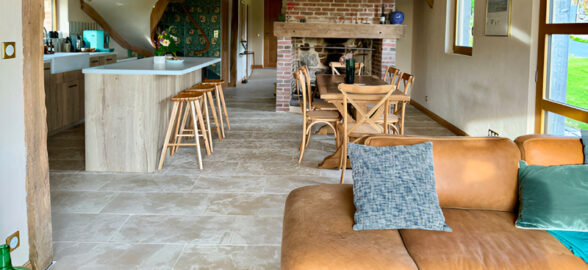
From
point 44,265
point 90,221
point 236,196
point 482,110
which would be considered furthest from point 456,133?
point 44,265

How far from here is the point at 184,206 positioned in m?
4.02

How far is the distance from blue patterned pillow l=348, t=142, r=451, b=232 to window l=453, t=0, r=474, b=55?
16.2 ft

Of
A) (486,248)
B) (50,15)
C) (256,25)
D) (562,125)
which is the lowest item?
(486,248)

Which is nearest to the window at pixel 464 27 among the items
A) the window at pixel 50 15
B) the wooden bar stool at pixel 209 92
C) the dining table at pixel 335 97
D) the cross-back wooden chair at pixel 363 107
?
the dining table at pixel 335 97

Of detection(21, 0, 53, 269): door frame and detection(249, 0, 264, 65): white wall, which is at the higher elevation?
detection(249, 0, 264, 65): white wall

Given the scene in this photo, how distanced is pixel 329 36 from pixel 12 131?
655 centimetres

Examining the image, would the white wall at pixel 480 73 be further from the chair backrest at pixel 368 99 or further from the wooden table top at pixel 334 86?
the chair backrest at pixel 368 99

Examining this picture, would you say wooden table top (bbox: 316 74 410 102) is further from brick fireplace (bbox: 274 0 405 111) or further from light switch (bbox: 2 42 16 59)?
light switch (bbox: 2 42 16 59)

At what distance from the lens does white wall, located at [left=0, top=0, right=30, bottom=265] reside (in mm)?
2440

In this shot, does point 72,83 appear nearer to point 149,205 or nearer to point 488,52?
point 149,205

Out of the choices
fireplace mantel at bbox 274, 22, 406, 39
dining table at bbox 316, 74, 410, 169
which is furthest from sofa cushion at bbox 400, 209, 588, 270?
fireplace mantel at bbox 274, 22, 406, 39

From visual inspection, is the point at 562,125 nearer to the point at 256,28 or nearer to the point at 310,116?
the point at 310,116

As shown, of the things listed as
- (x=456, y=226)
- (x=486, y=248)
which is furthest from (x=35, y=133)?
(x=486, y=248)

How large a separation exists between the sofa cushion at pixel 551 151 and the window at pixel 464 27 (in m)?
4.58
